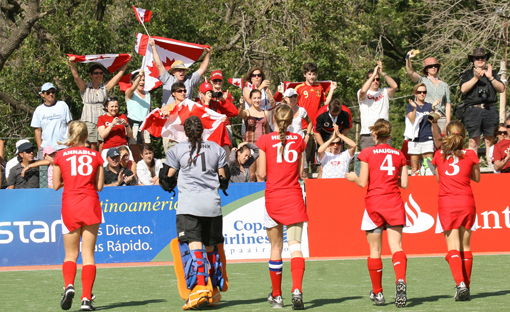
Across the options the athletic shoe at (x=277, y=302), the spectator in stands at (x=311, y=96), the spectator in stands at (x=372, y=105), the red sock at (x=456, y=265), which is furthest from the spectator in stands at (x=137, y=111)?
the red sock at (x=456, y=265)

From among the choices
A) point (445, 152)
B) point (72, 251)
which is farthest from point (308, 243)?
point (72, 251)

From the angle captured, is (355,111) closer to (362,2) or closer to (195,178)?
(362,2)

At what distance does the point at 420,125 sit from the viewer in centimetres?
1138

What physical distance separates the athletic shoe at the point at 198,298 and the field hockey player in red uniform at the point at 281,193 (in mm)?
642

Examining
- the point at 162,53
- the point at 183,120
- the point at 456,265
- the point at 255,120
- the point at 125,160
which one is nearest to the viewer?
the point at 456,265

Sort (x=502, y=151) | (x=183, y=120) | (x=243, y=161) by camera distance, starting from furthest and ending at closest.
Answer: 1. (x=502, y=151)
2. (x=243, y=161)
3. (x=183, y=120)

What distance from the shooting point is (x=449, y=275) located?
8609mm

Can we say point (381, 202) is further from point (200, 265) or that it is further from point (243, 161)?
point (243, 161)

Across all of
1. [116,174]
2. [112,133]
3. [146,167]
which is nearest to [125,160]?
[116,174]

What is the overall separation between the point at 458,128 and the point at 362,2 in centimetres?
1519

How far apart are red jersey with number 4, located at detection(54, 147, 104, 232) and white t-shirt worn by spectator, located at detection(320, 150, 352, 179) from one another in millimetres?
5711

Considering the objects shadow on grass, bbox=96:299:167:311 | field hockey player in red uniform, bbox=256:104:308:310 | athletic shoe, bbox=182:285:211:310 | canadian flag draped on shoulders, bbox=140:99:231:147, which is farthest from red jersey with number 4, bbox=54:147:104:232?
canadian flag draped on shoulders, bbox=140:99:231:147

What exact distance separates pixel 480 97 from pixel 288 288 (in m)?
5.68

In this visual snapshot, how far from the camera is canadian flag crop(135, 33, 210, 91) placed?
11.8m
